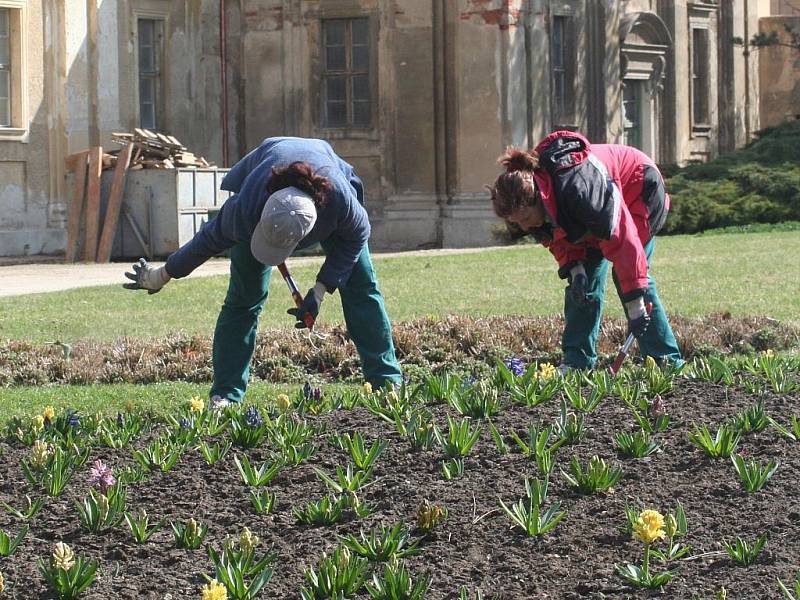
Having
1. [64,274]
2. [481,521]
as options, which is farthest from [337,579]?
[64,274]

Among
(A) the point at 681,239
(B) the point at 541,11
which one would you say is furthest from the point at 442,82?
(A) the point at 681,239

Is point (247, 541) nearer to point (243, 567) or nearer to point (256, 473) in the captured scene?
point (243, 567)

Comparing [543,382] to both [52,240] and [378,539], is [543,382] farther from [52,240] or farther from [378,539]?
[52,240]

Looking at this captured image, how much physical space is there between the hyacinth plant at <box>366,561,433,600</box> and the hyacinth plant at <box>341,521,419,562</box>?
0.77 feet

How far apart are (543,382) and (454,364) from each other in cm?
279

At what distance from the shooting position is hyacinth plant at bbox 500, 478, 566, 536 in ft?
14.0

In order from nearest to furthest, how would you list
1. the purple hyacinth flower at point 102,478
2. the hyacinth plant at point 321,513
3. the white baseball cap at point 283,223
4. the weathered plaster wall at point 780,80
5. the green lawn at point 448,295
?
1. the hyacinth plant at point 321,513
2. the purple hyacinth flower at point 102,478
3. the white baseball cap at point 283,223
4. the green lawn at point 448,295
5. the weathered plaster wall at point 780,80

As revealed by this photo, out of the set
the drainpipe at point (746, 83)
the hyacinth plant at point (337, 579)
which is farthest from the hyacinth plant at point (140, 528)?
the drainpipe at point (746, 83)

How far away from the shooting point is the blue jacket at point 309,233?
20.8 ft

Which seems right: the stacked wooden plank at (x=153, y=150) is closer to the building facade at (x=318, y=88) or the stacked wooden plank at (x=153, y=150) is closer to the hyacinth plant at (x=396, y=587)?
the building facade at (x=318, y=88)

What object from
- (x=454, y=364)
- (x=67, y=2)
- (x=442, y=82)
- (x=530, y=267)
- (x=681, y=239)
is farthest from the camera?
(x=442, y=82)

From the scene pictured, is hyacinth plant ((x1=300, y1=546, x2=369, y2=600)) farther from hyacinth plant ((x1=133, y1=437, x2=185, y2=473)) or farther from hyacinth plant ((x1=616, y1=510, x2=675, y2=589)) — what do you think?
hyacinth plant ((x1=133, y1=437, x2=185, y2=473))

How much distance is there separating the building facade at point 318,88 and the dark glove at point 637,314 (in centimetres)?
1497

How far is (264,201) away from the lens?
20.6ft
